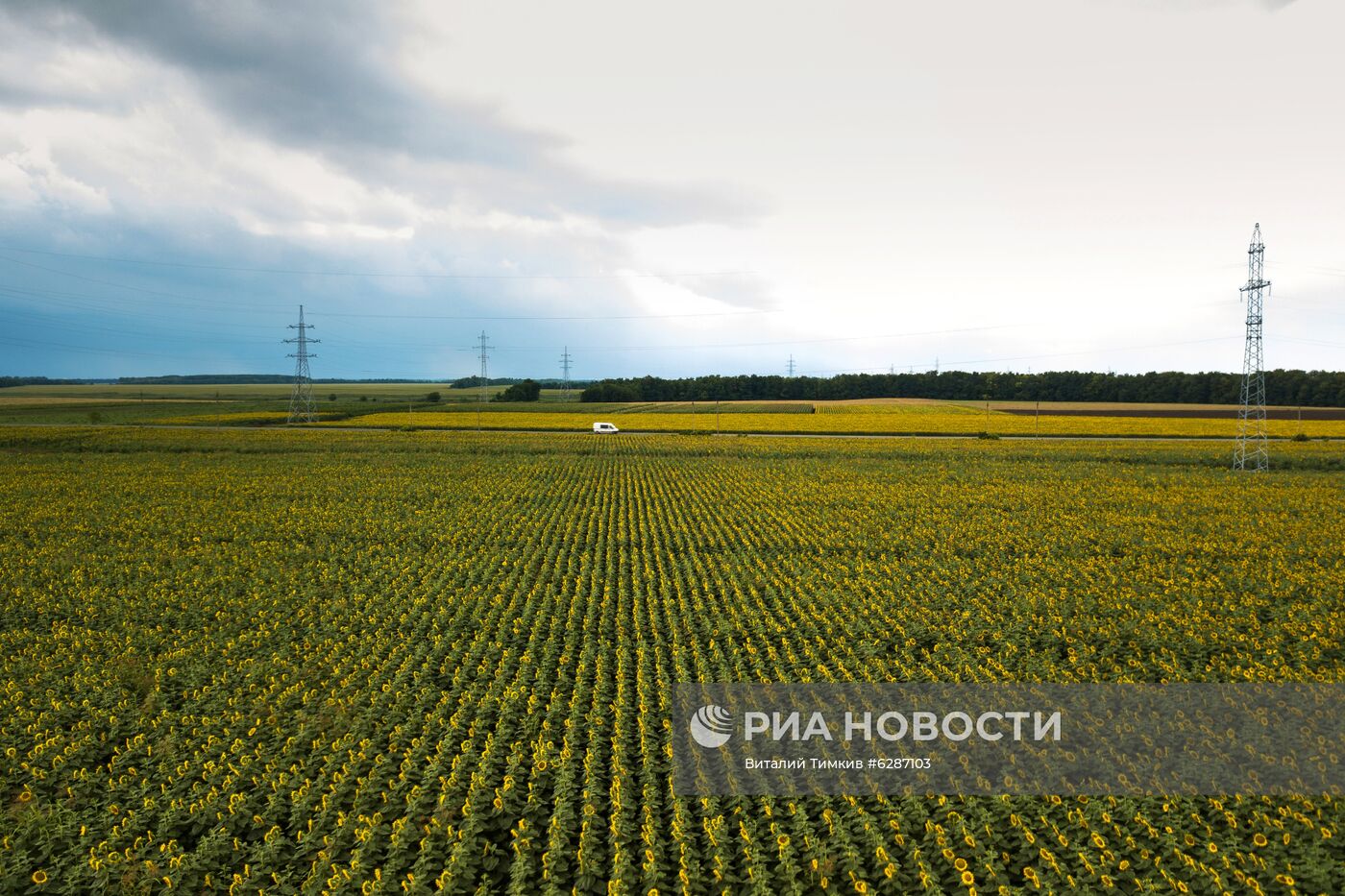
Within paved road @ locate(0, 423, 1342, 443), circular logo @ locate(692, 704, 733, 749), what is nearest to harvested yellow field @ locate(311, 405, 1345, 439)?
paved road @ locate(0, 423, 1342, 443)

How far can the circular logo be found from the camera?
9.35 metres

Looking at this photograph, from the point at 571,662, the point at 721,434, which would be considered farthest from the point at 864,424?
the point at 571,662

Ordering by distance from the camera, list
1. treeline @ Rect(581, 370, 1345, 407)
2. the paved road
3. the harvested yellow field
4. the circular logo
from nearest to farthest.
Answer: the circular logo → the paved road → the harvested yellow field → treeline @ Rect(581, 370, 1345, 407)

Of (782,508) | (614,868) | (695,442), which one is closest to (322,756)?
(614,868)

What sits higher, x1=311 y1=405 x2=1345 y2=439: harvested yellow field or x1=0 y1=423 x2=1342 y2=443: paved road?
x1=311 y1=405 x2=1345 y2=439: harvested yellow field

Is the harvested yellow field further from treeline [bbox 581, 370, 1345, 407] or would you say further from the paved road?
treeline [bbox 581, 370, 1345, 407]

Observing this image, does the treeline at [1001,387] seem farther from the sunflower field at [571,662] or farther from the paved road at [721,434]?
the sunflower field at [571,662]

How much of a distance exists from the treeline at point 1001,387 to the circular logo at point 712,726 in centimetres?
9984

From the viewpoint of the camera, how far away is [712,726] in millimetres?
9703

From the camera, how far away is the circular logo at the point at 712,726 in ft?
30.7

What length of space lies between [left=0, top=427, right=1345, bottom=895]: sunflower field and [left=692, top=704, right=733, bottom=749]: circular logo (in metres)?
0.45

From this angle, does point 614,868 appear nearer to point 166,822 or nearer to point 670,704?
point 670,704

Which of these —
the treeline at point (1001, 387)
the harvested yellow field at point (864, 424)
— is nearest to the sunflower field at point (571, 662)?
the harvested yellow field at point (864, 424)

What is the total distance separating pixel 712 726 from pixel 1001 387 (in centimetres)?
12178
